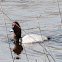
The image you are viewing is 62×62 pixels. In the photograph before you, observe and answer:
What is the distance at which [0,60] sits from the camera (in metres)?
7.67

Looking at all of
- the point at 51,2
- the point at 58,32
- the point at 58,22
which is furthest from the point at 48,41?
the point at 51,2

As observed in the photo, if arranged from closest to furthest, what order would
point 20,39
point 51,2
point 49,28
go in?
point 20,39
point 49,28
point 51,2

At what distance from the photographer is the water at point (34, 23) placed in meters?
7.96

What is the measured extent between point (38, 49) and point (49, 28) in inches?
112

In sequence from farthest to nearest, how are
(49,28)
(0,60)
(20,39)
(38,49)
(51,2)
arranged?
(51,2), (49,28), (20,39), (38,49), (0,60)

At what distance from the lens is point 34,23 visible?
12.4 meters

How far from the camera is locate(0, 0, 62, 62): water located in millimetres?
7962

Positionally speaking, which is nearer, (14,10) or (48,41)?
(48,41)

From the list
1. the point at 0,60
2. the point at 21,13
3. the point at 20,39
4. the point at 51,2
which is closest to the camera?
the point at 0,60

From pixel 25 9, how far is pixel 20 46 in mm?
5518

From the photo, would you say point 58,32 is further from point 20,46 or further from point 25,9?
point 25,9

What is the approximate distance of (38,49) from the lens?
8828mm

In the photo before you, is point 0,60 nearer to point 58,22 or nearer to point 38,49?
point 38,49

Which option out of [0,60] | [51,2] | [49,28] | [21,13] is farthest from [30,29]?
[51,2]
